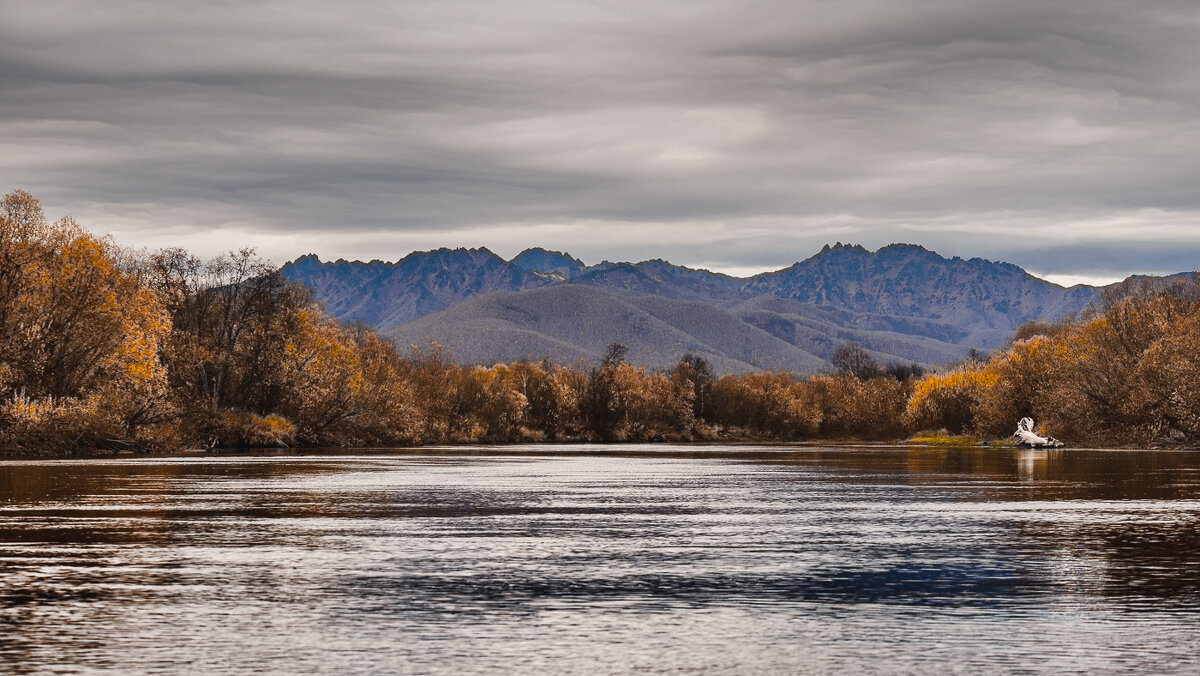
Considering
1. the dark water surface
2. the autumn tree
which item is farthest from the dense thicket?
the dark water surface

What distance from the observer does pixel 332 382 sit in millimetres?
106312

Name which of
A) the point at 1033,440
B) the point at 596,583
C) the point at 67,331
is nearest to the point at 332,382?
the point at 67,331

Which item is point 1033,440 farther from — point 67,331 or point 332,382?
point 67,331

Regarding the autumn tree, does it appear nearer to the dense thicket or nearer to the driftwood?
the dense thicket

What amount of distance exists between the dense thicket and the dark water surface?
124 feet

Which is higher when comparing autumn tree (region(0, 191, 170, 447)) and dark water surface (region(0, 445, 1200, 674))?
autumn tree (region(0, 191, 170, 447))

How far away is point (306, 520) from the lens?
31156 mm

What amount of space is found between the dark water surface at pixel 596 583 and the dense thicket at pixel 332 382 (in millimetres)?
37761

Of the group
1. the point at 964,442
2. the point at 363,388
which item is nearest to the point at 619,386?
the point at 964,442

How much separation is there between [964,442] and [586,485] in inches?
3663

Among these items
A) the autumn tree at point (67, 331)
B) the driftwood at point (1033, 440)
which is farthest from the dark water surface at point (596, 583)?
the driftwood at point (1033, 440)

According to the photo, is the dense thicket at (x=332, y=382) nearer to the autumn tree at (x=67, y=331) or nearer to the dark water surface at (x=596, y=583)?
the autumn tree at (x=67, y=331)

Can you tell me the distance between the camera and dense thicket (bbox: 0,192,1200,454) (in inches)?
2933

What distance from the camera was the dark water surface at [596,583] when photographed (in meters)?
14.1
